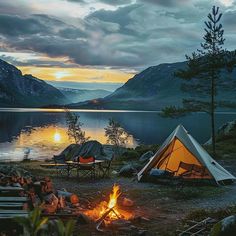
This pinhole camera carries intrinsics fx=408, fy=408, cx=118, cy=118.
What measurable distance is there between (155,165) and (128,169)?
2323 millimetres

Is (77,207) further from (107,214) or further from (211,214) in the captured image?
(211,214)

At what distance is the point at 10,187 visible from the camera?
11312 mm

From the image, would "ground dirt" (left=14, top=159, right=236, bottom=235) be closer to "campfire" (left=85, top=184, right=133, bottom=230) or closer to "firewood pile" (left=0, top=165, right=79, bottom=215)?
"campfire" (left=85, top=184, right=133, bottom=230)

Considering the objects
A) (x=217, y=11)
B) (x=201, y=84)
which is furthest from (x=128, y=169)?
(x=217, y=11)

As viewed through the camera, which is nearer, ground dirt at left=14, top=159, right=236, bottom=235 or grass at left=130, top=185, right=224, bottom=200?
ground dirt at left=14, top=159, right=236, bottom=235

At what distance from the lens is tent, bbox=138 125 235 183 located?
61.7 ft

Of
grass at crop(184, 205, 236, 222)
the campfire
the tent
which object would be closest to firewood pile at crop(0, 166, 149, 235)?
the campfire

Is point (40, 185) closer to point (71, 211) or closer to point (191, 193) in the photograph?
point (71, 211)

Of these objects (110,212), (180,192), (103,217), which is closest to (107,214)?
(110,212)

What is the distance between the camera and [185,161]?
67.3 ft

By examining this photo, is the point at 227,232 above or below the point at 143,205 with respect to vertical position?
above

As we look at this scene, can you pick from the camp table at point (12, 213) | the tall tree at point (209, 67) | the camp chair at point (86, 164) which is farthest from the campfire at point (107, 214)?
the tall tree at point (209, 67)

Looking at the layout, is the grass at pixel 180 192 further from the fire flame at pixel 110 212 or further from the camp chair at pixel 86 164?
the camp chair at pixel 86 164

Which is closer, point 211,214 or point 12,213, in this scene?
point 12,213
